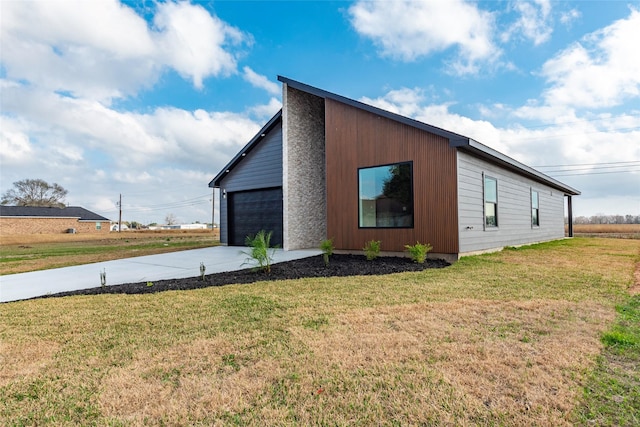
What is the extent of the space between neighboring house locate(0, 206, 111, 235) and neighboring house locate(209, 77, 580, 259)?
32.2 m

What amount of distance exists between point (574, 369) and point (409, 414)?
4.46 ft

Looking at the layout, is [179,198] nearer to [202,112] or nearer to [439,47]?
[202,112]

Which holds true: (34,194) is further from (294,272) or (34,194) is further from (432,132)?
(432,132)

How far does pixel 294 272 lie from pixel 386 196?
342 centimetres

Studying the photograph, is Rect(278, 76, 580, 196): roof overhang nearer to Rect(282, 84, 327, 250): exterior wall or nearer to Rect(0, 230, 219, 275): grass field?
Rect(282, 84, 327, 250): exterior wall

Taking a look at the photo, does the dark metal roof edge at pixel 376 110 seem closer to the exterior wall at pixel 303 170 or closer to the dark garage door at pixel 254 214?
the exterior wall at pixel 303 170

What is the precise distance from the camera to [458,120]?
18.0 meters

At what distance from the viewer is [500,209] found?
954 centimetres

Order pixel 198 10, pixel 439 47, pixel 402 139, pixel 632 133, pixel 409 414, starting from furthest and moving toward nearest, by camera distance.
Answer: pixel 632 133 → pixel 439 47 → pixel 198 10 → pixel 402 139 → pixel 409 414

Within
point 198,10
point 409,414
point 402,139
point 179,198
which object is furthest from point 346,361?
point 179,198

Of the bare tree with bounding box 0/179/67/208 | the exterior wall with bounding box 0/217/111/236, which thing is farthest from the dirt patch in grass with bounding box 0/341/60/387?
the bare tree with bounding box 0/179/67/208

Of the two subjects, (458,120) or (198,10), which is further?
(458,120)

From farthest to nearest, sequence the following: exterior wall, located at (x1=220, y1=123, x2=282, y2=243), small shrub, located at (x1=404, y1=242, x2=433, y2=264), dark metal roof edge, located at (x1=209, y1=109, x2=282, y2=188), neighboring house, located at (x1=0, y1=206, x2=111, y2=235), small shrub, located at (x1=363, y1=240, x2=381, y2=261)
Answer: neighboring house, located at (x1=0, y1=206, x2=111, y2=235), exterior wall, located at (x1=220, y1=123, x2=282, y2=243), dark metal roof edge, located at (x1=209, y1=109, x2=282, y2=188), small shrub, located at (x1=363, y1=240, x2=381, y2=261), small shrub, located at (x1=404, y1=242, x2=433, y2=264)

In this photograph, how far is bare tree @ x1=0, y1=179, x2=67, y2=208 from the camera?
38.0m
